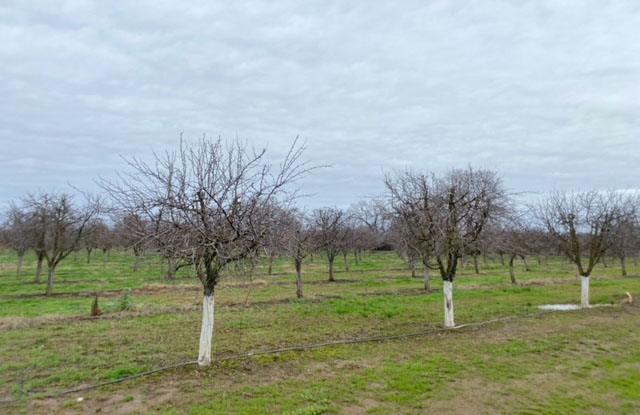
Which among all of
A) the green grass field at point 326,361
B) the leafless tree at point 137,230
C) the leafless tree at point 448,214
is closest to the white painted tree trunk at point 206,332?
the green grass field at point 326,361

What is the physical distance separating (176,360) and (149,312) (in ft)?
22.5

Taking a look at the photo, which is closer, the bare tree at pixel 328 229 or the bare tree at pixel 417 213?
the bare tree at pixel 417 213

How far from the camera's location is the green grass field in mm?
6020

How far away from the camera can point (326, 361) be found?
824 centimetres

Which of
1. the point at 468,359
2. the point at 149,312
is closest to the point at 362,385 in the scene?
the point at 468,359

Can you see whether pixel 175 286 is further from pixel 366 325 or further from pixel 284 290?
pixel 366 325

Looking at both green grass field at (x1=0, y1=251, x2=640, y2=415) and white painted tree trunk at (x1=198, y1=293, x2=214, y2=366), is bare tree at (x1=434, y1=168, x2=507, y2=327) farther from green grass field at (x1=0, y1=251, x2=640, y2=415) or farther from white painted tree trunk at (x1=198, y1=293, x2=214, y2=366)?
white painted tree trunk at (x1=198, y1=293, x2=214, y2=366)

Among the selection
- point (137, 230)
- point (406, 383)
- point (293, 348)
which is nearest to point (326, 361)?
point (293, 348)

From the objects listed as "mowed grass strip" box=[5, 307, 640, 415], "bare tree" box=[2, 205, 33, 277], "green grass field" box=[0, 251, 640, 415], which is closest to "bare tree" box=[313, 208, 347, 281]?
"green grass field" box=[0, 251, 640, 415]

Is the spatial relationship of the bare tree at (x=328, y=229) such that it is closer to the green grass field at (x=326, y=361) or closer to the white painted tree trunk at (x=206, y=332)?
the green grass field at (x=326, y=361)

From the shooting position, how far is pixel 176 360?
8320 mm

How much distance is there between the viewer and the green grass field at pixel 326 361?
237 inches

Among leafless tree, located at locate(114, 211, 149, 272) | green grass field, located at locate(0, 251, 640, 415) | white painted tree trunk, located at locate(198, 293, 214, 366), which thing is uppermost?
leafless tree, located at locate(114, 211, 149, 272)

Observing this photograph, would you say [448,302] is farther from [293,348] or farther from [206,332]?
[206,332]
